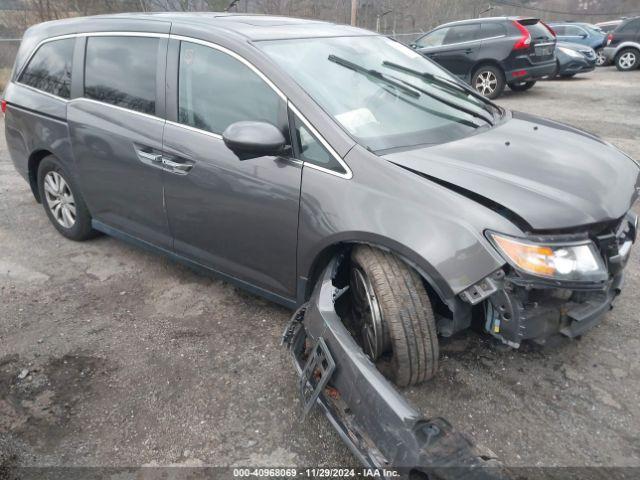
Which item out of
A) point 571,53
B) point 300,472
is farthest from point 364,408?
point 571,53

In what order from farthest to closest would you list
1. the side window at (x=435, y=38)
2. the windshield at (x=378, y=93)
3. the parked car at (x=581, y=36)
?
the parked car at (x=581, y=36), the side window at (x=435, y=38), the windshield at (x=378, y=93)

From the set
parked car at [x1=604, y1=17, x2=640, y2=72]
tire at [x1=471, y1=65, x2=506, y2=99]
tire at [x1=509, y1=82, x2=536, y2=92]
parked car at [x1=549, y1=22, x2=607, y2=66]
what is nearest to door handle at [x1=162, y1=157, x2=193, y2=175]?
tire at [x1=471, y1=65, x2=506, y2=99]

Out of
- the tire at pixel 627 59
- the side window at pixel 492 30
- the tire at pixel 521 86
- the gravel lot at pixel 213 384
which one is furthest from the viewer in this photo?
the tire at pixel 627 59

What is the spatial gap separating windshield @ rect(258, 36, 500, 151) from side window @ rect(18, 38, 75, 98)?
70.0 inches

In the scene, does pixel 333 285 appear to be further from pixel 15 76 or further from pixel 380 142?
pixel 15 76

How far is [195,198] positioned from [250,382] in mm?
1073

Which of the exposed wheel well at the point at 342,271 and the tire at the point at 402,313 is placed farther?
the exposed wheel well at the point at 342,271

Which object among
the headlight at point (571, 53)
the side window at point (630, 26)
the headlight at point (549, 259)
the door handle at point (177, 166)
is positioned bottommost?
the headlight at point (549, 259)

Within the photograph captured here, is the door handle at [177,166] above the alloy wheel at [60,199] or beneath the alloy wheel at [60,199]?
above

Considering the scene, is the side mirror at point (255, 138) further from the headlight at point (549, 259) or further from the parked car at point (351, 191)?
the headlight at point (549, 259)

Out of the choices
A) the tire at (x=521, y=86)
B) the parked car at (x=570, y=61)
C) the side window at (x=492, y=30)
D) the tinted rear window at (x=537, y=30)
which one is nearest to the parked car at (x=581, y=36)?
the parked car at (x=570, y=61)

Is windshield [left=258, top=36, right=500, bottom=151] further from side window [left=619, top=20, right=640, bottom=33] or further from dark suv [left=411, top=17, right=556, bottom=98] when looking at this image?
side window [left=619, top=20, right=640, bottom=33]

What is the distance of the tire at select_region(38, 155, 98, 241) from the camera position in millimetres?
3910

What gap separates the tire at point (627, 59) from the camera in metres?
15.3
